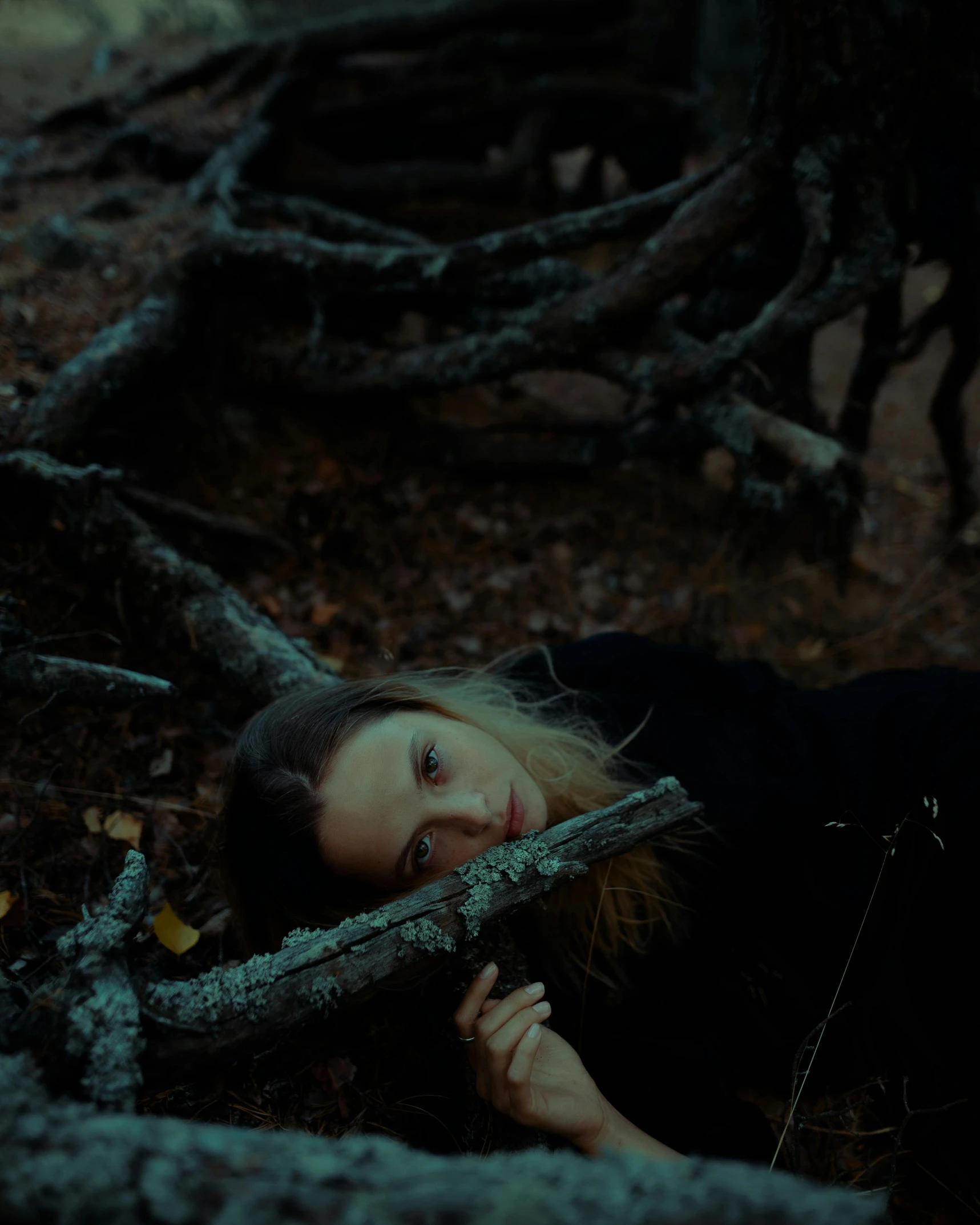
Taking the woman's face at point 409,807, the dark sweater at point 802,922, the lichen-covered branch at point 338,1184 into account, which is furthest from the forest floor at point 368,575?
the lichen-covered branch at point 338,1184

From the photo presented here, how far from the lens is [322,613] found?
339 cm

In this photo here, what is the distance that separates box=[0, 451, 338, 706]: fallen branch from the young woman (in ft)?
1.27

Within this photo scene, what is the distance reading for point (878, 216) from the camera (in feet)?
9.86

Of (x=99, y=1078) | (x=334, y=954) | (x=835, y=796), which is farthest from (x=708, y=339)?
(x=99, y=1078)

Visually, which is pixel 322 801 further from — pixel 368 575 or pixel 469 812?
pixel 368 575

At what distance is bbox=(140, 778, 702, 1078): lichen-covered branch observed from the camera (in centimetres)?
132

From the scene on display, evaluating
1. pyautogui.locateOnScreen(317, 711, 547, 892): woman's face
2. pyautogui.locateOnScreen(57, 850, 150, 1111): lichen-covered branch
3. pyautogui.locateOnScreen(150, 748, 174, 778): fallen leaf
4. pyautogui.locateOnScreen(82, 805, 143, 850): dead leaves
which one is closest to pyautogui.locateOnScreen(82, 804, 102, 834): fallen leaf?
pyautogui.locateOnScreen(82, 805, 143, 850): dead leaves

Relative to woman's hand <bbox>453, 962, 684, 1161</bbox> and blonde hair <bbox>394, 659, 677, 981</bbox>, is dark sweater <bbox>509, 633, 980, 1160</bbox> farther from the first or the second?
woman's hand <bbox>453, 962, 684, 1161</bbox>

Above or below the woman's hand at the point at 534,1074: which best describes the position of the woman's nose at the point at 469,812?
above

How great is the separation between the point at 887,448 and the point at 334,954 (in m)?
5.28

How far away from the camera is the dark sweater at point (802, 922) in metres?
2.09

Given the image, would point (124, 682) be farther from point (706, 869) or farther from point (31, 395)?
point (706, 869)

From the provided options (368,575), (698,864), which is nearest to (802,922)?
(698,864)

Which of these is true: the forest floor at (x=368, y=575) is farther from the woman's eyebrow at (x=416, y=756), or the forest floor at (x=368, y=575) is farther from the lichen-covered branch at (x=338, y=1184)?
the lichen-covered branch at (x=338, y=1184)
